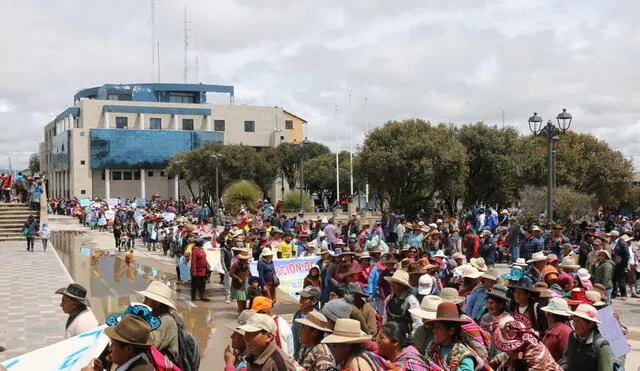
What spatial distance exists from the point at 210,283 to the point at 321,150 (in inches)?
2661

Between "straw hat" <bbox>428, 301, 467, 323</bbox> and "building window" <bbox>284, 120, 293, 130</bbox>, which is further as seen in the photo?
"building window" <bbox>284, 120, 293, 130</bbox>

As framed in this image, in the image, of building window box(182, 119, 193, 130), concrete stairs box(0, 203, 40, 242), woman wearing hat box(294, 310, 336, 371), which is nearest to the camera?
woman wearing hat box(294, 310, 336, 371)

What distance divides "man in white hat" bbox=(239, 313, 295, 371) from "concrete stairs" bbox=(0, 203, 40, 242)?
27.5 metres

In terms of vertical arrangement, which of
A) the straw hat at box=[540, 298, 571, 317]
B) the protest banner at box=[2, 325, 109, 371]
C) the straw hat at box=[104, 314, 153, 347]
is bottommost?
the protest banner at box=[2, 325, 109, 371]

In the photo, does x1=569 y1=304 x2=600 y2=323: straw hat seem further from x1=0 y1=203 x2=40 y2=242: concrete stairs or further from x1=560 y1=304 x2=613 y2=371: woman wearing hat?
x1=0 y1=203 x2=40 y2=242: concrete stairs

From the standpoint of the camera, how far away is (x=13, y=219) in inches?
1209

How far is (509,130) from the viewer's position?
134ft

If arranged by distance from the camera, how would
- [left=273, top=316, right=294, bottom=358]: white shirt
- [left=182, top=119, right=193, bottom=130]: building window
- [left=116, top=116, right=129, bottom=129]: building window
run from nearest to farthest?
[left=273, top=316, right=294, bottom=358]: white shirt → [left=116, top=116, right=129, bottom=129]: building window → [left=182, top=119, right=193, bottom=130]: building window

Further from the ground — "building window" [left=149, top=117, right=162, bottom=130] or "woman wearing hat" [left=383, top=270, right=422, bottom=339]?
"building window" [left=149, top=117, right=162, bottom=130]

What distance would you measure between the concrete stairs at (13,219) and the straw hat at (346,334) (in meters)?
27.8

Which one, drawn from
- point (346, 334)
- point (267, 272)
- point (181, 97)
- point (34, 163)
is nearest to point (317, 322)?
point (346, 334)

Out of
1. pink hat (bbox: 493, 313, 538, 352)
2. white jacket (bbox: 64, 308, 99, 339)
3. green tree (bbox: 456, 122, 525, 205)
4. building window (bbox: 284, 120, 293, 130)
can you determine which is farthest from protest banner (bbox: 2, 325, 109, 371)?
building window (bbox: 284, 120, 293, 130)

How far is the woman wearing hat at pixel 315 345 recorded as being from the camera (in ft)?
15.4

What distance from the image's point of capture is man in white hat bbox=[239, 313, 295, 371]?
453 centimetres
